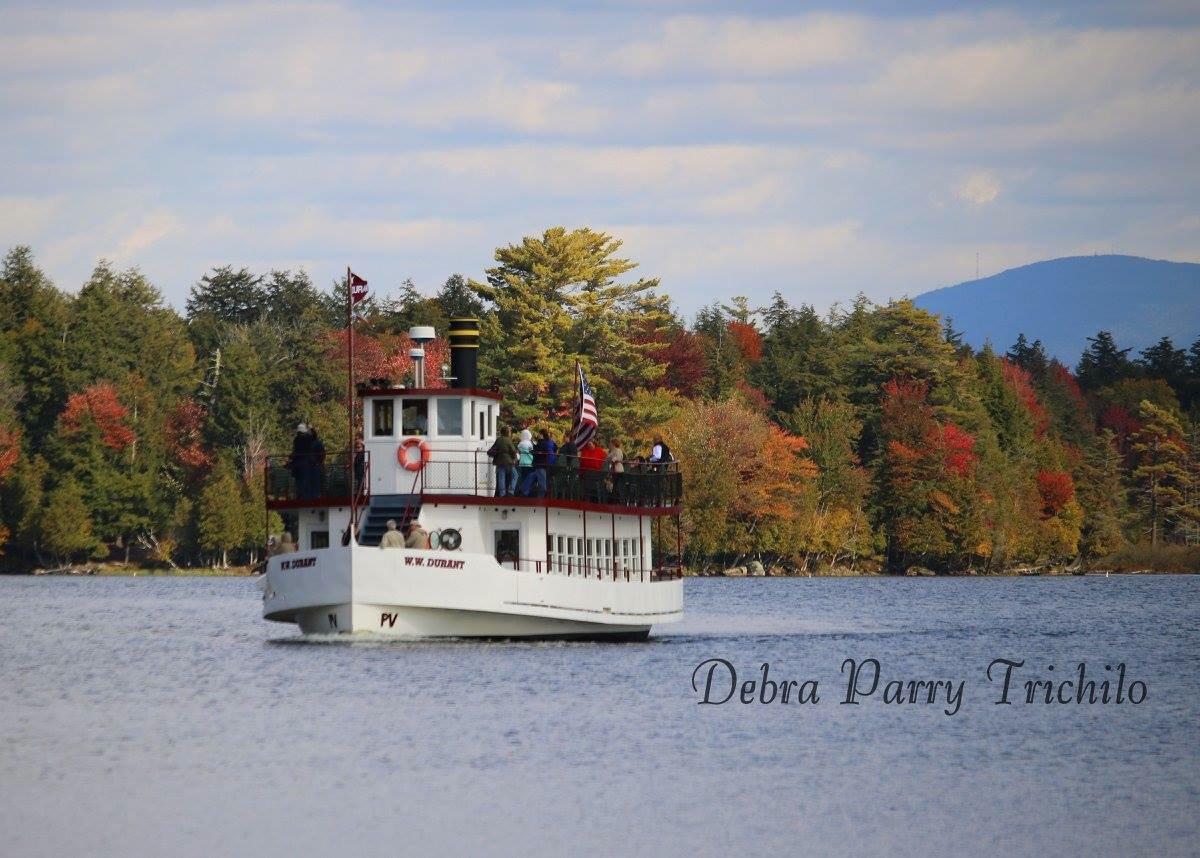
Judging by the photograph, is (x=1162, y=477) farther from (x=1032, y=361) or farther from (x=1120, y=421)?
(x=1032, y=361)

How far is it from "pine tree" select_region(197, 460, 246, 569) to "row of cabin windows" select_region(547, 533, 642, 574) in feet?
180

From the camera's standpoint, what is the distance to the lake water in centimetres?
2516

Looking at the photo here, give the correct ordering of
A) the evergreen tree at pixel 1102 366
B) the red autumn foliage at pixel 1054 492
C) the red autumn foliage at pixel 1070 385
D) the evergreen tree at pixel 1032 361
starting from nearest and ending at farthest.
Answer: the red autumn foliage at pixel 1054 492 < the red autumn foliage at pixel 1070 385 < the evergreen tree at pixel 1032 361 < the evergreen tree at pixel 1102 366

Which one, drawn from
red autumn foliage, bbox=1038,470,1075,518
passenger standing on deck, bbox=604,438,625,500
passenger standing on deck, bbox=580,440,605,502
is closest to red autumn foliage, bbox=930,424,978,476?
red autumn foliage, bbox=1038,470,1075,518

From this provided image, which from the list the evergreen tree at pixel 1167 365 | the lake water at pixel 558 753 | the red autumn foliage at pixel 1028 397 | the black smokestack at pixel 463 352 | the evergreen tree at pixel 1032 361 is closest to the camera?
the lake water at pixel 558 753

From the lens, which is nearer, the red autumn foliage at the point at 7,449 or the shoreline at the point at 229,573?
the red autumn foliage at the point at 7,449

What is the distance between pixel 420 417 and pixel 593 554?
219 inches

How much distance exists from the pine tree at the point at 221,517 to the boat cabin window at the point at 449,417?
5857 cm

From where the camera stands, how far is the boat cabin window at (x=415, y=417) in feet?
143

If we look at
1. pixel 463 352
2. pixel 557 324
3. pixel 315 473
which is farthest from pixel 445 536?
pixel 557 324

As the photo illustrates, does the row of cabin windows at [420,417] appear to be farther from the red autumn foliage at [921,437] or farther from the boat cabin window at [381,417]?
the red autumn foliage at [921,437]

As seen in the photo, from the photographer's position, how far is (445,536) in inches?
1644

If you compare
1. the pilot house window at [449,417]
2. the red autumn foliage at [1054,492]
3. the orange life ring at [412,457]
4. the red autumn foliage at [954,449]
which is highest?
the red autumn foliage at [954,449]

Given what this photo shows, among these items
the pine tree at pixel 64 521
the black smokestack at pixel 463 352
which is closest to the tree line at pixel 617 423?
the pine tree at pixel 64 521
